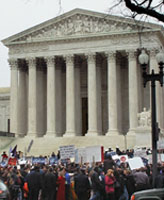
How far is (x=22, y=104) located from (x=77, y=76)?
8725mm

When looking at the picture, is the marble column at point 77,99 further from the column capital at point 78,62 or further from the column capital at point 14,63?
the column capital at point 14,63

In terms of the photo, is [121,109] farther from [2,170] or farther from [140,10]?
[140,10]

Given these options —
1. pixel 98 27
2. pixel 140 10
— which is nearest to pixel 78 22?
pixel 98 27

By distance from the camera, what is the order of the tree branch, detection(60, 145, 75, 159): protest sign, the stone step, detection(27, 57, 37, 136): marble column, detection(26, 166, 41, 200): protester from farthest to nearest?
1. detection(27, 57, 37, 136): marble column
2. the stone step
3. detection(60, 145, 75, 159): protest sign
4. detection(26, 166, 41, 200): protester
5. the tree branch

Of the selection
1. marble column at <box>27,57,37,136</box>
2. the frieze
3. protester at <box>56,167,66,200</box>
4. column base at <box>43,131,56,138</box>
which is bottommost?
protester at <box>56,167,66,200</box>

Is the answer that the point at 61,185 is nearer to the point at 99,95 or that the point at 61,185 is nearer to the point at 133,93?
the point at 133,93

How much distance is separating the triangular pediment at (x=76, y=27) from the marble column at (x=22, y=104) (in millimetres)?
5445

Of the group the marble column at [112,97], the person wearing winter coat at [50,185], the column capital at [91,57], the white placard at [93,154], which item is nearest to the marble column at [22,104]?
the column capital at [91,57]

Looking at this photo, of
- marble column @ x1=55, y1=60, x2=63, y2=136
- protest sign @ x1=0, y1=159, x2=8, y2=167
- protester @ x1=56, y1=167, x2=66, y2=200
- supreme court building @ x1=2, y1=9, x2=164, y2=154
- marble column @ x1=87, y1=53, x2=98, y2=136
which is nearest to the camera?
protester @ x1=56, y1=167, x2=66, y2=200

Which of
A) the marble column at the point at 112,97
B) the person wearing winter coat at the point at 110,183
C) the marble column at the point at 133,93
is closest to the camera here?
the person wearing winter coat at the point at 110,183

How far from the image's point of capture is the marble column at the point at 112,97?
207ft

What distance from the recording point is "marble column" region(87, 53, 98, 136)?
63.7 m

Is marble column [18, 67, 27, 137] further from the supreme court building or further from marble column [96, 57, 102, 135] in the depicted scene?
marble column [96, 57, 102, 135]

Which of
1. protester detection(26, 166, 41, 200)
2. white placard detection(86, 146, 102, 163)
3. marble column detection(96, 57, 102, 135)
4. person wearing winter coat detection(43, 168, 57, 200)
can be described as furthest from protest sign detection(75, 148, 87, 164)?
marble column detection(96, 57, 102, 135)
